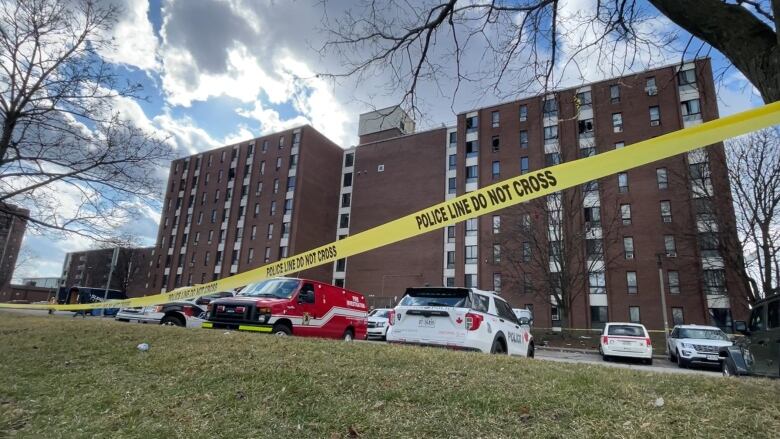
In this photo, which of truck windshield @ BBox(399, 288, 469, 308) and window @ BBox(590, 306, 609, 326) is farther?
window @ BBox(590, 306, 609, 326)

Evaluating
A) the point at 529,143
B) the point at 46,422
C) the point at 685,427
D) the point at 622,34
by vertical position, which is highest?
the point at 529,143

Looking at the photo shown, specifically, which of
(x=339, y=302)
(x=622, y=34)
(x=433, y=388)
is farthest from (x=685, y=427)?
(x=339, y=302)

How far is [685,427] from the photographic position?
3.34 m

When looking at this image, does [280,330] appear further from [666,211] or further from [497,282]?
[666,211]

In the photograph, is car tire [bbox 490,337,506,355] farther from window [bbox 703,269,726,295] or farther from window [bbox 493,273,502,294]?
window [bbox 493,273,502,294]

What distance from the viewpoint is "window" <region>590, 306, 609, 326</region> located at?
39.4 metres

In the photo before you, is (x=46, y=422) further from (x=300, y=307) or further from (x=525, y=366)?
(x=300, y=307)

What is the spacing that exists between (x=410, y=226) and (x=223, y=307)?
789 centimetres

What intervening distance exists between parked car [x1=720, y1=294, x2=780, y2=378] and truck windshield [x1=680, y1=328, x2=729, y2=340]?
31.5 feet

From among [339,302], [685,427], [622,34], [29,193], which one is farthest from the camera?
[339,302]

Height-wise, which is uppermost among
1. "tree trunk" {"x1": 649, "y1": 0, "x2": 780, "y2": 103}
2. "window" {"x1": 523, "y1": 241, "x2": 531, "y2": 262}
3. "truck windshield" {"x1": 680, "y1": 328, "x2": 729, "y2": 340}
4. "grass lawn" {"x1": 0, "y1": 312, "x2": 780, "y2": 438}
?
"window" {"x1": 523, "y1": 241, "x2": 531, "y2": 262}

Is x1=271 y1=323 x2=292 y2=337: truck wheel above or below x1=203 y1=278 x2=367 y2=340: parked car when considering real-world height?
below

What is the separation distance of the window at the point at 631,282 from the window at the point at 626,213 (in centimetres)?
445

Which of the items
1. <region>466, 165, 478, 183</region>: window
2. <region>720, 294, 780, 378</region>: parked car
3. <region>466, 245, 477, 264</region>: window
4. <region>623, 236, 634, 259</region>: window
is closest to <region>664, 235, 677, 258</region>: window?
<region>623, 236, 634, 259</region>: window
